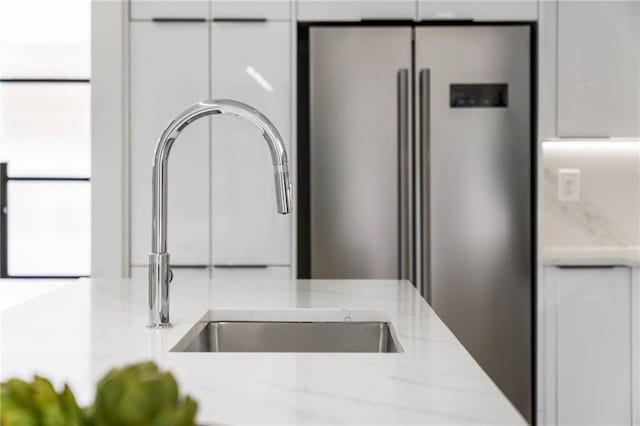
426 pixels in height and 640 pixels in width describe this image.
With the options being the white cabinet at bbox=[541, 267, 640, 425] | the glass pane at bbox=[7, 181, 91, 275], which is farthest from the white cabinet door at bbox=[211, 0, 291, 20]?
the white cabinet at bbox=[541, 267, 640, 425]

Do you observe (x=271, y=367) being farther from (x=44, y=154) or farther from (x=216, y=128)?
(x=44, y=154)

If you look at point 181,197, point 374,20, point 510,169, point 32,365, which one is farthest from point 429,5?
point 32,365

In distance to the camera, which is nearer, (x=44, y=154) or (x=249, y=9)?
(x=249, y=9)

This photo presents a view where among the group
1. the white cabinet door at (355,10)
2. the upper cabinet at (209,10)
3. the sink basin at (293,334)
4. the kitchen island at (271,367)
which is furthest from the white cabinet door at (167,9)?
the sink basin at (293,334)

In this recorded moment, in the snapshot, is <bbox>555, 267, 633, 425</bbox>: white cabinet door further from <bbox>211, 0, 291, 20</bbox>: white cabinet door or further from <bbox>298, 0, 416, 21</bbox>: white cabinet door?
<bbox>211, 0, 291, 20</bbox>: white cabinet door

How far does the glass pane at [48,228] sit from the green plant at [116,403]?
3430mm

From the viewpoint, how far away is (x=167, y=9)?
2961 mm

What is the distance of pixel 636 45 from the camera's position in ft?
9.71

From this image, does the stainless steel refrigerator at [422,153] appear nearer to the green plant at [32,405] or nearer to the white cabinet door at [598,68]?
the white cabinet door at [598,68]

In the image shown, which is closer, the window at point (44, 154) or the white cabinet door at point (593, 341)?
the white cabinet door at point (593, 341)

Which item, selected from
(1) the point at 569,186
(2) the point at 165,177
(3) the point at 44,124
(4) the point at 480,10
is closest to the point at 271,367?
(2) the point at 165,177

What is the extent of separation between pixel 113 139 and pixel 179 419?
2663mm

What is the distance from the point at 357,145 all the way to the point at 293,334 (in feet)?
5.06

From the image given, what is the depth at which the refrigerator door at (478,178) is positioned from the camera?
2908 mm
